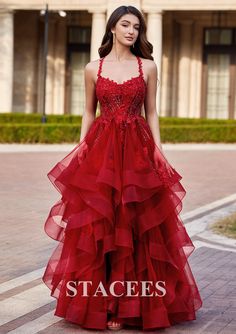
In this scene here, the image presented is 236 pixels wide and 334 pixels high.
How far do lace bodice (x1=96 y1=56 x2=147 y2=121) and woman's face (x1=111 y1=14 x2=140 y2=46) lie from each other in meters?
0.15

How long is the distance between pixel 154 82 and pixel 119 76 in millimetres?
243

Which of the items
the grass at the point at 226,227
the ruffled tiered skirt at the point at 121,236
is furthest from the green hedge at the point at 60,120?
the ruffled tiered skirt at the point at 121,236

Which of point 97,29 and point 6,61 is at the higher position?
point 97,29

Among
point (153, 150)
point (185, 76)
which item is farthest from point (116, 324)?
point (185, 76)

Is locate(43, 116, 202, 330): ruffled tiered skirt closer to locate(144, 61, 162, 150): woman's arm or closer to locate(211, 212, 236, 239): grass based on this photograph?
locate(144, 61, 162, 150): woman's arm

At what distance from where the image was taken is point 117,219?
496cm

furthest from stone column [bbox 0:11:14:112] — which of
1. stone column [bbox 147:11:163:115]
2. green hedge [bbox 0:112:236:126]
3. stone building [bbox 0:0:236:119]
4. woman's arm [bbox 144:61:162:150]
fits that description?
woman's arm [bbox 144:61:162:150]

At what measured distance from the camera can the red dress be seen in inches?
194

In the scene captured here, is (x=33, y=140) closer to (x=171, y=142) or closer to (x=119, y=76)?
(x=171, y=142)

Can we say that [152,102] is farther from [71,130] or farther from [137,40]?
[71,130]

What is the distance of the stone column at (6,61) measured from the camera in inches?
1192

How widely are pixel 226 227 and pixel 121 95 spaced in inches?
169

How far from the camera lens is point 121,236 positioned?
193 inches

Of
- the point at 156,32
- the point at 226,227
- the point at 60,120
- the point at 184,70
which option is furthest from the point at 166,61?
the point at 226,227
